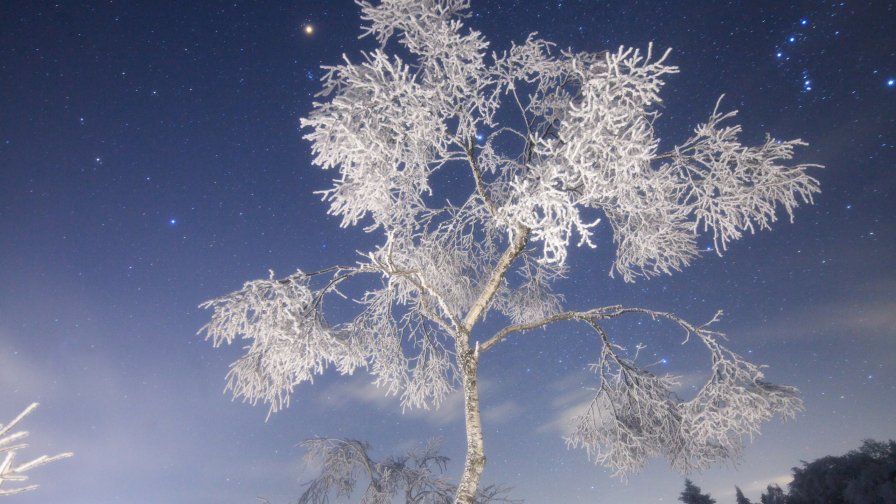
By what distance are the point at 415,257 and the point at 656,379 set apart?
213 inches

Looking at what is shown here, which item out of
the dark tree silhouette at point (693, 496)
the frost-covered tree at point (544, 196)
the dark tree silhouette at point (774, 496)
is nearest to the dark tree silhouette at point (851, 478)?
the dark tree silhouette at point (774, 496)

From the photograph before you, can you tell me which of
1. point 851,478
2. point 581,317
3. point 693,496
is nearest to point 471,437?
point 581,317

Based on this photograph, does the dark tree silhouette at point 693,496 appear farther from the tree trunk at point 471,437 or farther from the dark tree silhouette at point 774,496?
the tree trunk at point 471,437

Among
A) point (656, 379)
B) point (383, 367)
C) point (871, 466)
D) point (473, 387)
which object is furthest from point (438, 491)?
point (871, 466)

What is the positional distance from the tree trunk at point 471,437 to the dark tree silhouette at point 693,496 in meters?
22.6

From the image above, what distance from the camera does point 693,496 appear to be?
22203 millimetres

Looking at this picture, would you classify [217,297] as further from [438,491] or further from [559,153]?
[438,491]

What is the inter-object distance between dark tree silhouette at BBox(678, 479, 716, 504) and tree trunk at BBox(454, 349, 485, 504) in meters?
22.6

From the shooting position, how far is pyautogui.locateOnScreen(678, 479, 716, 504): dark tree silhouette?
22.1 m

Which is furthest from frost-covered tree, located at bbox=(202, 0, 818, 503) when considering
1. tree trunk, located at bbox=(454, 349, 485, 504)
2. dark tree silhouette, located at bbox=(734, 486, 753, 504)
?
dark tree silhouette, located at bbox=(734, 486, 753, 504)

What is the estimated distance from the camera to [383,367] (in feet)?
28.6

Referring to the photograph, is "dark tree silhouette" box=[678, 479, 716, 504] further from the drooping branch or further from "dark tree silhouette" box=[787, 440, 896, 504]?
the drooping branch

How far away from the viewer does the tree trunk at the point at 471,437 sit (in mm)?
6031

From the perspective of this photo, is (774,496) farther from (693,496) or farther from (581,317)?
(581,317)
